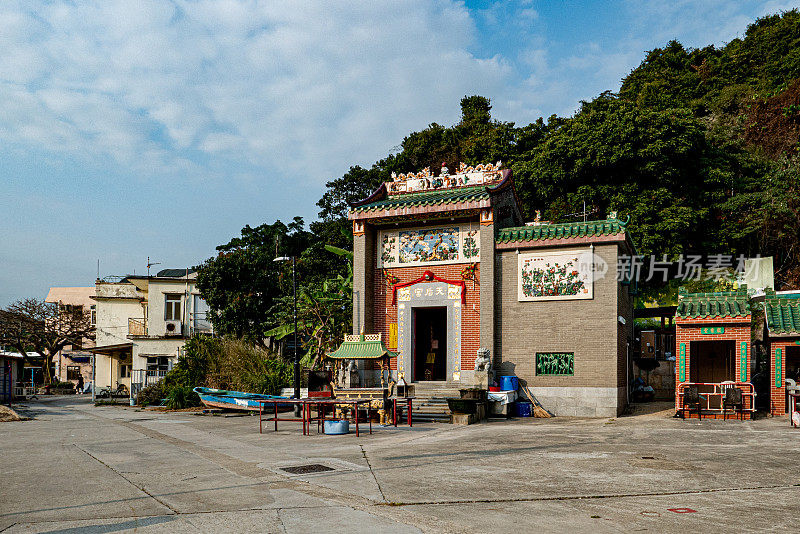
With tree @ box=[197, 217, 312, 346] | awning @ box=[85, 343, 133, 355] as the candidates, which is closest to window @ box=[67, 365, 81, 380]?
awning @ box=[85, 343, 133, 355]

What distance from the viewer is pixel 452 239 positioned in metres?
21.7

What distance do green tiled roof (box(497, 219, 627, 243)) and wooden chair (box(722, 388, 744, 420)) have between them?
542cm

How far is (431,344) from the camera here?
75.3 ft

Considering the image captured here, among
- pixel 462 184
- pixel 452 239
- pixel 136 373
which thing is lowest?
pixel 136 373

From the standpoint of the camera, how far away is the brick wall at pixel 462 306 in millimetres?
20984

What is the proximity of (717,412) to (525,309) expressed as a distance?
607 centimetres

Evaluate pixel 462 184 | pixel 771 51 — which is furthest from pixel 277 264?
pixel 771 51

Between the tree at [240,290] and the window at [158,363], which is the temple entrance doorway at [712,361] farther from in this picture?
the window at [158,363]

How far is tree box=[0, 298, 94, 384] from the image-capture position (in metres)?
45.8

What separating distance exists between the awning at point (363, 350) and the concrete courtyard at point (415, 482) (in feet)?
11.5

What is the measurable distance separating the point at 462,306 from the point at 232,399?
8.63 m

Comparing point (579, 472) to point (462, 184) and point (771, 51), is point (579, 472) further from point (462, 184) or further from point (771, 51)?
point (771, 51)

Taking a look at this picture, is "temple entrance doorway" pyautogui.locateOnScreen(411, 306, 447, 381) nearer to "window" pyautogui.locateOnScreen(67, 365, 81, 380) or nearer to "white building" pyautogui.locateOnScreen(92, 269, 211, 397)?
"white building" pyautogui.locateOnScreen(92, 269, 211, 397)

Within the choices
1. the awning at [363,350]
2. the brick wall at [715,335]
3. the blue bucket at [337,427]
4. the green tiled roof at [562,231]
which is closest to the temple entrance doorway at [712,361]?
the brick wall at [715,335]
